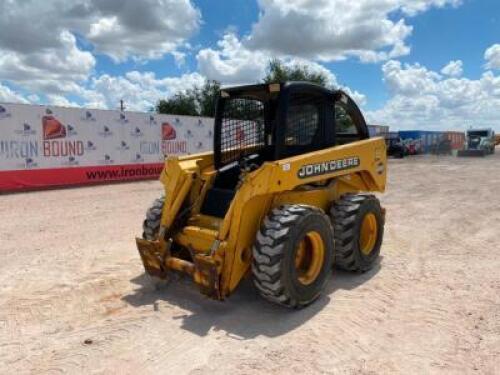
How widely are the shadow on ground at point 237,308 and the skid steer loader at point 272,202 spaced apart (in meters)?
0.17

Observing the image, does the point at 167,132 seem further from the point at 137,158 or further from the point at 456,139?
the point at 456,139

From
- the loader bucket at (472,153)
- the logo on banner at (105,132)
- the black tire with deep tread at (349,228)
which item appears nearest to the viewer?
the black tire with deep tread at (349,228)

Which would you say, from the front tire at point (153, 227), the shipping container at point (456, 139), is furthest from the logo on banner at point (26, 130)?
the shipping container at point (456, 139)

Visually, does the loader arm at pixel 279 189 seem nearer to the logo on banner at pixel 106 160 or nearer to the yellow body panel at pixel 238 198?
the yellow body panel at pixel 238 198

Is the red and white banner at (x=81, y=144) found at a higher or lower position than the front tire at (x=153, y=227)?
higher

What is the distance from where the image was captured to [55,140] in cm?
1395

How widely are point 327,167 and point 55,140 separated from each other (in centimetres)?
1120

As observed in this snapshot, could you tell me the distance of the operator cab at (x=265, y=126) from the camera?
4922mm

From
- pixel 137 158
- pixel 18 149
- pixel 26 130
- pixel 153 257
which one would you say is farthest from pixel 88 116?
pixel 153 257

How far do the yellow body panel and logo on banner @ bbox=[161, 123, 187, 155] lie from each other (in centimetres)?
1202

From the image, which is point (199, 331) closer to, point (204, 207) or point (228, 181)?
point (204, 207)

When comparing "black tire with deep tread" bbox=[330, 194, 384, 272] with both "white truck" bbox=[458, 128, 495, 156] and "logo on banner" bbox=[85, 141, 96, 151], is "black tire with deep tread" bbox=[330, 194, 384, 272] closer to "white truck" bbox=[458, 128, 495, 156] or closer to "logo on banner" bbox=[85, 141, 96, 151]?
"logo on banner" bbox=[85, 141, 96, 151]

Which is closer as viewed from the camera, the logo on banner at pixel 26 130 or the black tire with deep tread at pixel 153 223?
the black tire with deep tread at pixel 153 223

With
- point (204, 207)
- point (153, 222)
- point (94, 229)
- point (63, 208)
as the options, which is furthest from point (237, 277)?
point (63, 208)
